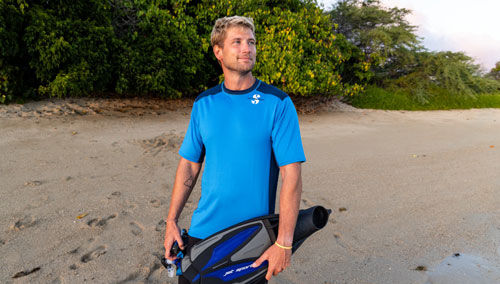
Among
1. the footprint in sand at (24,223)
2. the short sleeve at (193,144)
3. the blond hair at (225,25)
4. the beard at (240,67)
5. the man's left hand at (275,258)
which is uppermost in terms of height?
the blond hair at (225,25)

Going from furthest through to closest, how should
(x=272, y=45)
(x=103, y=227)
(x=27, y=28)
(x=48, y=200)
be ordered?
(x=272, y=45)
(x=27, y=28)
(x=48, y=200)
(x=103, y=227)

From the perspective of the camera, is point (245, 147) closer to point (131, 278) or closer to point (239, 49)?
point (239, 49)

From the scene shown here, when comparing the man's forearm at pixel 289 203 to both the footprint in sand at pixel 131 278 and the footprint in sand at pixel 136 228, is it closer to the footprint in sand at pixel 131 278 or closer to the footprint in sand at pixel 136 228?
the footprint in sand at pixel 131 278

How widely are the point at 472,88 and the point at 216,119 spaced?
63.7 feet

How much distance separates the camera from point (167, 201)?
512 centimetres

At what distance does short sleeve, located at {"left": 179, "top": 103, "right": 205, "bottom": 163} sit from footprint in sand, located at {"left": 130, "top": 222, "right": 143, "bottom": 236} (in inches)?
98.4

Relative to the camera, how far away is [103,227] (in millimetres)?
4242

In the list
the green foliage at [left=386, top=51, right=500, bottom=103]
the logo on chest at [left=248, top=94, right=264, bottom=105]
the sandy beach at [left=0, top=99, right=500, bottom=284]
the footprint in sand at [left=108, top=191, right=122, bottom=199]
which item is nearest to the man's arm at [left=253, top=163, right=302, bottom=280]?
the logo on chest at [left=248, top=94, right=264, bottom=105]

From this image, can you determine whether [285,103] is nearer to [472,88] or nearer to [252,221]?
[252,221]

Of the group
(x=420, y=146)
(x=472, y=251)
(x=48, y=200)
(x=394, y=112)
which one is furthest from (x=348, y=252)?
(x=394, y=112)

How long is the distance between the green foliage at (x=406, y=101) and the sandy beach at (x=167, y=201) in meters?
6.54

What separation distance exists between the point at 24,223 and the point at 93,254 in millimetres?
1262

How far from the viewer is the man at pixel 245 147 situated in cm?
169

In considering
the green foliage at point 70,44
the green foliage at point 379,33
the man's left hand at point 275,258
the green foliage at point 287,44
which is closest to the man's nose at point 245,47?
the man's left hand at point 275,258
